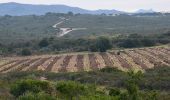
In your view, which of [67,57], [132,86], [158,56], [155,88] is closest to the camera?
[132,86]

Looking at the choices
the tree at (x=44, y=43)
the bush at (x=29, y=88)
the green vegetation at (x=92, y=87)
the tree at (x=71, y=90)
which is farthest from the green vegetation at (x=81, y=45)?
the tree at (x=71, y=90)

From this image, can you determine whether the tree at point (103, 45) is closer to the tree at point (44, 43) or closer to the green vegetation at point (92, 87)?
the tree at point (44, 43)

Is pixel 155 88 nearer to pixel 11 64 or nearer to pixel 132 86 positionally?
pixel 132 86

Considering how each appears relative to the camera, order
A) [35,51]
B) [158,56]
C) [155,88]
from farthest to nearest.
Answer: [35,51], [158,56], [155,88]

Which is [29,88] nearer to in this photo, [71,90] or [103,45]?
[71,90]

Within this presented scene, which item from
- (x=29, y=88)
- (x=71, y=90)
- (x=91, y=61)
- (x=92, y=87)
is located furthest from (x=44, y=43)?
(x=71, y=90)

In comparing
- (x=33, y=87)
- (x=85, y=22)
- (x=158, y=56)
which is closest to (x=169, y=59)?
(x=158, y=56)
